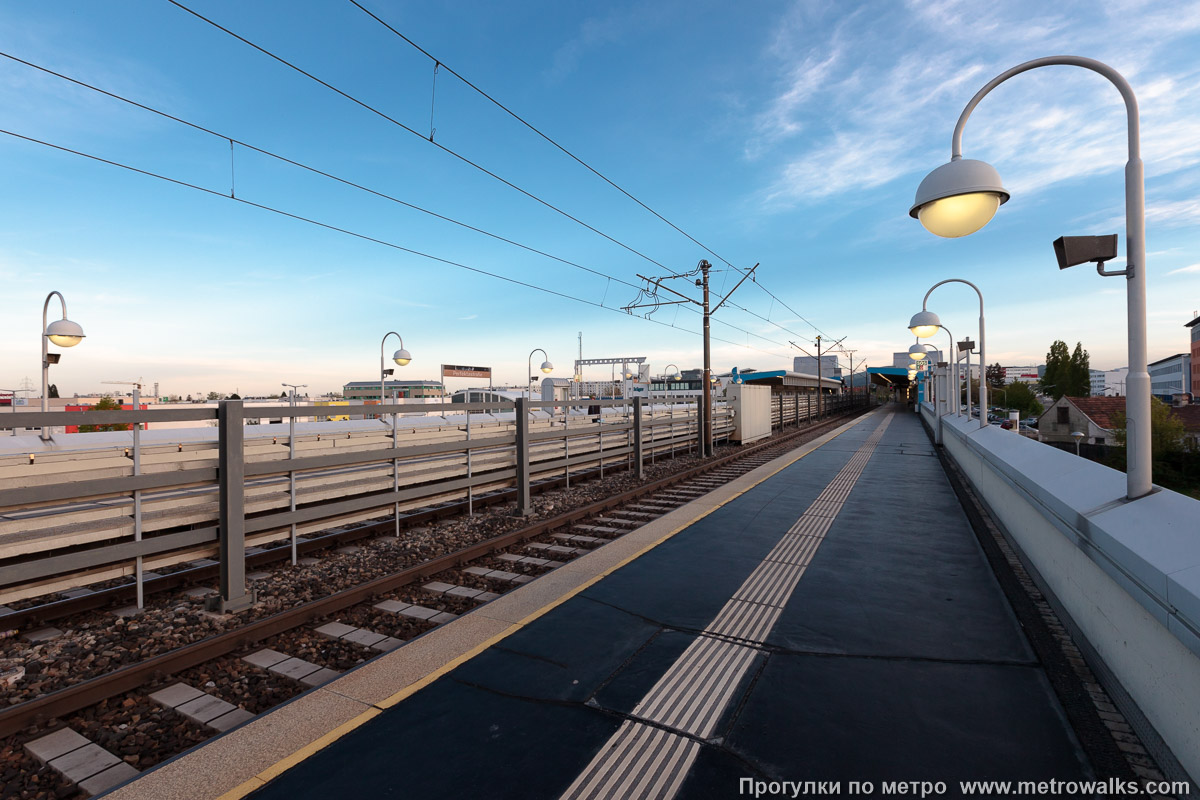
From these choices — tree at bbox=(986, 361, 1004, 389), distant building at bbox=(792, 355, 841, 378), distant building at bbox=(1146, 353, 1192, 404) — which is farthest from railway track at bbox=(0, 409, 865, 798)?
tree at bbox=(986, 361, 1004, 389)

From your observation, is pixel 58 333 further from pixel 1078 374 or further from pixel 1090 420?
pixel 1078 374

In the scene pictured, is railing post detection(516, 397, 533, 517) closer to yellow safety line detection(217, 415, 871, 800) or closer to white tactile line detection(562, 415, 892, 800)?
Answer: yellow safety line detection(217, 415, 871, 800)

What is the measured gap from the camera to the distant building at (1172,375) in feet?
338

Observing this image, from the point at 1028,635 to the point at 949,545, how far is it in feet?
10.1

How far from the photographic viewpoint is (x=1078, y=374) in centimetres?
10081

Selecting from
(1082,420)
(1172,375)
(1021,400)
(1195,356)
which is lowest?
(1082,420)

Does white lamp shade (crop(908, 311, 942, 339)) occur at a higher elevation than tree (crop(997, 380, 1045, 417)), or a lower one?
higher

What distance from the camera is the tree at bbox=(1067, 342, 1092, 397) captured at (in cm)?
10050

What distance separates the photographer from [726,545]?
296 inches

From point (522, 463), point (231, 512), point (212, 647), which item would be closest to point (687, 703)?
point (212, 647)

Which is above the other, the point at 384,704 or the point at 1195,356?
the point at 1195,356

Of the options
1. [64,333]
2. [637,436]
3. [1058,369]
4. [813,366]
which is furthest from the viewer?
[813,366]

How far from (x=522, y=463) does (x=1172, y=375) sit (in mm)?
161997

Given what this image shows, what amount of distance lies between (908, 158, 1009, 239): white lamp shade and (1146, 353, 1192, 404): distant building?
447 feet
